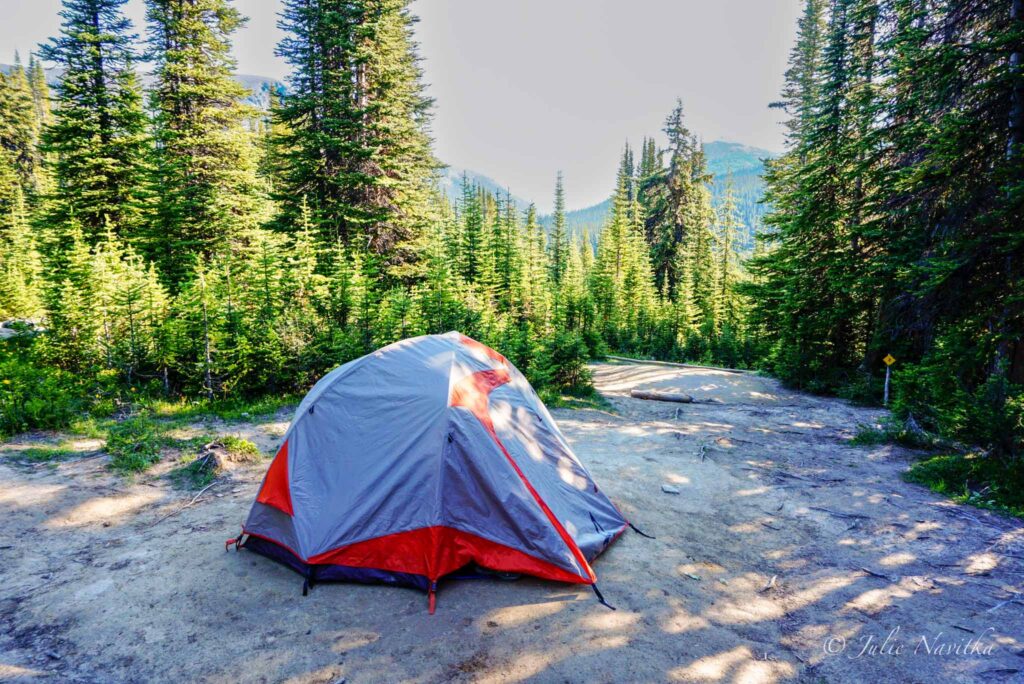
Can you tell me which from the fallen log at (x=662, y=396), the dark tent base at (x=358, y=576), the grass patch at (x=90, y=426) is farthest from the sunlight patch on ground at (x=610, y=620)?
the fallen log at (x=662, y=396)

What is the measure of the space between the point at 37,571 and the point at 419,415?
158 inches

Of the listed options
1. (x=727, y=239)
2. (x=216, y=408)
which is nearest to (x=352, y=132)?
(x=216, y=408)

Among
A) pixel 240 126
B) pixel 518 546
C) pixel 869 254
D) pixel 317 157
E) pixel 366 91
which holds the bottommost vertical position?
pixel 518 546

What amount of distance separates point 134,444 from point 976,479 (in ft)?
42.0

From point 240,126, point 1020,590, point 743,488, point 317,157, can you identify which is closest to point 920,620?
point 1020,590

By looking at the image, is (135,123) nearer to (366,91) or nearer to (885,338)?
(366,91)

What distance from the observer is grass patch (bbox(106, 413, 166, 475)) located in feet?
23.9

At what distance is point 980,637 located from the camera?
4066mm

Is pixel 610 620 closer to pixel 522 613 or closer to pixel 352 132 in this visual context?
pixel 522 613

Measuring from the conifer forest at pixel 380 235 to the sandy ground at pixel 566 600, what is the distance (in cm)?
297

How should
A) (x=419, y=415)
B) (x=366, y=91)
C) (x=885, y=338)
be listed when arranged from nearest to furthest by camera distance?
(x=419, y=415) → (x=885, y=338) → (x=366, y=91)

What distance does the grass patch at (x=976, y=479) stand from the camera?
6.48 metres

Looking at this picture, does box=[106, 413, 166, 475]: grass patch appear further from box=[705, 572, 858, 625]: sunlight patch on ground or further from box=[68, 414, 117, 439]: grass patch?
box=[705, 572, 858, 625]: sunlight patch on ground

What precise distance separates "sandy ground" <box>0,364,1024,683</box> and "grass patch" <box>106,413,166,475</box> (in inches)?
12.5
